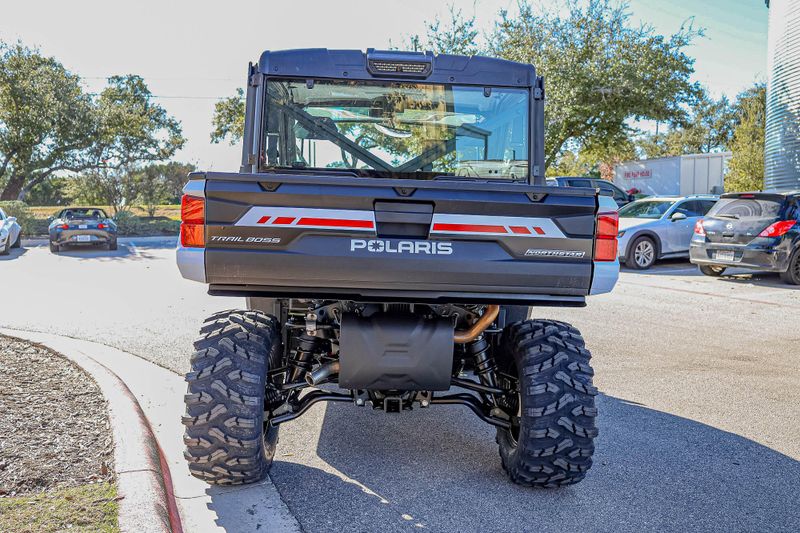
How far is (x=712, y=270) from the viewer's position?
14922 millimetres

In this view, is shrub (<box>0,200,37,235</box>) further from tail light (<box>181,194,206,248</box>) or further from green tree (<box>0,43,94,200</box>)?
tail light (<box>181,194,206,248</box>)

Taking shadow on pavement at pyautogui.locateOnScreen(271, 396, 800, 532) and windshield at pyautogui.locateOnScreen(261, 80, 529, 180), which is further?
windshield at pyautogui.locateOnScreen(261, 80, 529, 180)

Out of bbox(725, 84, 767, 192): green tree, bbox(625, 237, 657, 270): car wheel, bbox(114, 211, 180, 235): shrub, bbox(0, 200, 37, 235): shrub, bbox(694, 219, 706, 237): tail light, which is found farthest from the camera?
bbox(114, 211, 180, 235): shrub

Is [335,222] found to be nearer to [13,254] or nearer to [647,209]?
[647,209]

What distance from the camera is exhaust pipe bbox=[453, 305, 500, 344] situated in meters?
3.90

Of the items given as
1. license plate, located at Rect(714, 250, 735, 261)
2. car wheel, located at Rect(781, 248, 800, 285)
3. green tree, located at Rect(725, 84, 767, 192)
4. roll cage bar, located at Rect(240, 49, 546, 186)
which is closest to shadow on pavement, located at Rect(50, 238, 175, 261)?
license plate, located at Rect(714, 250, 735, 261)

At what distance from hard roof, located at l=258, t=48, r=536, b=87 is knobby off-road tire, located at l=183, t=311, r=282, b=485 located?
191cm

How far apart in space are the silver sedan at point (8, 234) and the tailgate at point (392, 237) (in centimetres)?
1927

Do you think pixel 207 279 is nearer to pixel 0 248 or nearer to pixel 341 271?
pixel 341 271

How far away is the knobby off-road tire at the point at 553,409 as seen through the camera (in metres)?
3.80

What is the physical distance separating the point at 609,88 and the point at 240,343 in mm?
22214

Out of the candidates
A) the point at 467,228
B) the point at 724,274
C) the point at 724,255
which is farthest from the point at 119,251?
the point at 467,228

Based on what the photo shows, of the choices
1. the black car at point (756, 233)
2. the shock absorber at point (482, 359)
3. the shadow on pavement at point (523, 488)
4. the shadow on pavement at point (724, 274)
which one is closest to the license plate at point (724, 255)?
the black car at point (756, 233)

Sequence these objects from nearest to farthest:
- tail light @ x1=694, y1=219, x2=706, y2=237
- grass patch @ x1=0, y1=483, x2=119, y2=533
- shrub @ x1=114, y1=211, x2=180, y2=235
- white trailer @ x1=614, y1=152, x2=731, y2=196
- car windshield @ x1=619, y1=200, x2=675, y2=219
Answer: grass patch @ x1=0, y1=483, x2=119, y2=533
tail light @ x1=694, y1=219, x2=706, y2=237
car windshield @ x1=619, y1=200, x2=675, y2=219
white trailer @ x1=614, y1=152, x2=731, y2=196
shrub @ x1=114, y1=211, x2=180, y2=235
